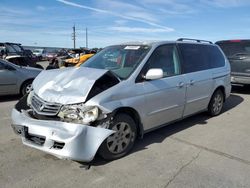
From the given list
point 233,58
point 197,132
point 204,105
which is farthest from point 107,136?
point 233,58

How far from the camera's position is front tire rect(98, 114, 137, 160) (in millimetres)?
3750

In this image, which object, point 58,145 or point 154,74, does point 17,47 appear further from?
point 58,145

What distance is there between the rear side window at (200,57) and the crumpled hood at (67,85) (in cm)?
204

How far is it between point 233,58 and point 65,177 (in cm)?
768

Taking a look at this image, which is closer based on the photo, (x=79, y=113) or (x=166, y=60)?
(x=79, y=113)

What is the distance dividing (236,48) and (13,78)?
7.37 meters

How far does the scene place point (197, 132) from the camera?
523 centimetres

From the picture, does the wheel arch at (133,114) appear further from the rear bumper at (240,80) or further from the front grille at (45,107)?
the rear bumper at (240,80)

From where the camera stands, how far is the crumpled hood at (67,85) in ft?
11.8

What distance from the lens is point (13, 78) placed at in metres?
8.44

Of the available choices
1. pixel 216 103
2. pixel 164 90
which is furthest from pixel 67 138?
pixel 216 103

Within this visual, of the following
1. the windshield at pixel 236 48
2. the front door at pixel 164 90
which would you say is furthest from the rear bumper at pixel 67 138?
the windshield at pixel 236 48

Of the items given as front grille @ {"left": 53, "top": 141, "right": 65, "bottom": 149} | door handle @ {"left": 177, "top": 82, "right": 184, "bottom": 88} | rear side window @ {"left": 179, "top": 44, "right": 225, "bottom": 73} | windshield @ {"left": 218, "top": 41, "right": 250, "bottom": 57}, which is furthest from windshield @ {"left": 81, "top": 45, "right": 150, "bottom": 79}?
windshield @ {"left": 218, "top": 41, "right": 250, "bottom": 57}

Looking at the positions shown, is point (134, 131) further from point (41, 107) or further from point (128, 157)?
point (41, 107)
